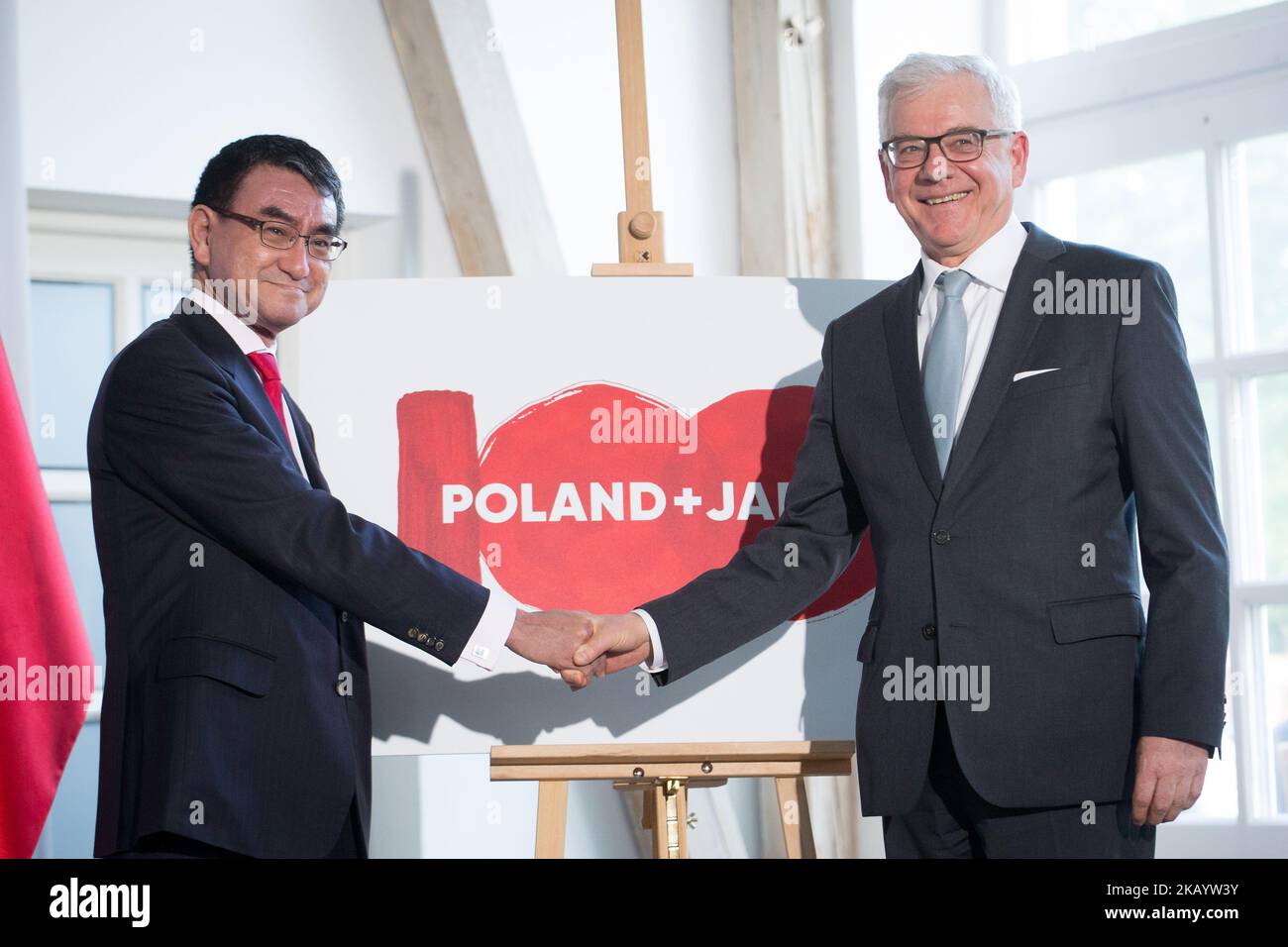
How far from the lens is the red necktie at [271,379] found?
2.27 meters

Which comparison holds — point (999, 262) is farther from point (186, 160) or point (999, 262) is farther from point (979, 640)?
point (186, 160)

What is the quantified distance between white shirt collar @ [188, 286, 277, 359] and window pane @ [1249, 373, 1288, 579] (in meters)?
2.64

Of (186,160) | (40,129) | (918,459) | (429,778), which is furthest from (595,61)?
(918,459)

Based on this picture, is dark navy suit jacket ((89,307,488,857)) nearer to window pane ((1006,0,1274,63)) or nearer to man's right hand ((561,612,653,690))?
man's right hand ((561,612,653,690))

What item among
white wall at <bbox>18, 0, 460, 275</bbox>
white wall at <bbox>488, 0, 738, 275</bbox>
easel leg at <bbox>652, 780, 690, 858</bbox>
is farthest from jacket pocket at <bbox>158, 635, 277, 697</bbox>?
white wall at <bbox>488, 0, 738, 275</bbox>

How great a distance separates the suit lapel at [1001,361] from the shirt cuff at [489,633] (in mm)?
725

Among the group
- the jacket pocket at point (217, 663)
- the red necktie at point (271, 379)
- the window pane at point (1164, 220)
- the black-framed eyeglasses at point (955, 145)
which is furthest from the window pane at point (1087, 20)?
the jacket pocket at point (217, 663)

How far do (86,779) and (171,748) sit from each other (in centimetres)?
168

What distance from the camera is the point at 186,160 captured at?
3.44 meters

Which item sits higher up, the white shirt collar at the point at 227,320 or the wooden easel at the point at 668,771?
the white shirt collar at the point at 227,320

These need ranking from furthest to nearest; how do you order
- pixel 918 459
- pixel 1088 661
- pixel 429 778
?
pixel 429 778, pixel 918 459, pixel 1088 661

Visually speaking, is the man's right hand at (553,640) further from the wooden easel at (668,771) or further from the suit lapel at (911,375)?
the suit lapel at (911,375)

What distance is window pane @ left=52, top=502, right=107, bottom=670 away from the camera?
3449 mm

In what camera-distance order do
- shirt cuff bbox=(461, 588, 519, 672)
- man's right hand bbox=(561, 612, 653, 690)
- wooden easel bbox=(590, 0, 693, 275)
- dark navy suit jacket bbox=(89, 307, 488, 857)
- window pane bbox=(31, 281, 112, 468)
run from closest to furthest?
1. dark navy suit jacket bbox=(89, 307, 488, 857)
2. shirt cuff bbox=(461, 588, 519, 672)
3. man's right hand bbox=(561, 612, 653, 690)
4. wooden easel bbox=(590, 0, 693, 275)
5. window pane bbox=(31, 281, 112, 468)
